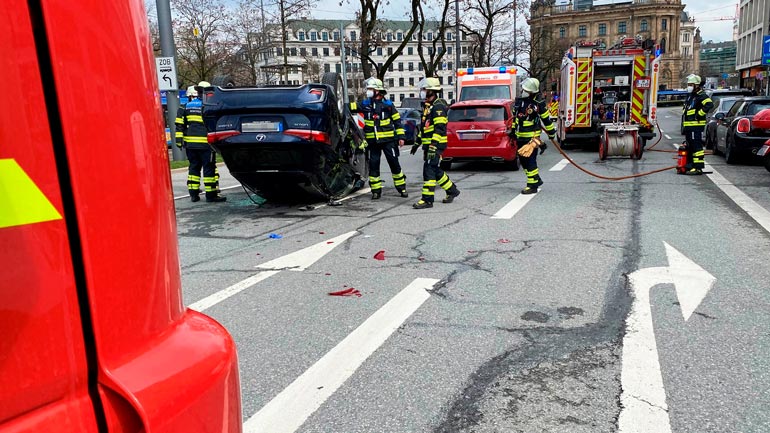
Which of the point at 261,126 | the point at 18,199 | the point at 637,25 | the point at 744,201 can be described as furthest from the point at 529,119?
the point at 637,25

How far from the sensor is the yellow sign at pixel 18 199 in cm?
87

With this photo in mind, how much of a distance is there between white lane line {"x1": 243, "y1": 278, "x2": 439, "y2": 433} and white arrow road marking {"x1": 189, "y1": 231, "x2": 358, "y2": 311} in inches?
55.0

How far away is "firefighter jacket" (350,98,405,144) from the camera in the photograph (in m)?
10.1

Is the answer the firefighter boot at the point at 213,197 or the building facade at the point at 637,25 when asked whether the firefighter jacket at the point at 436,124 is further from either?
the building facade at the point at 637,25

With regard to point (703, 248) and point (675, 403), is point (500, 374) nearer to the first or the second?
point (675, 403)

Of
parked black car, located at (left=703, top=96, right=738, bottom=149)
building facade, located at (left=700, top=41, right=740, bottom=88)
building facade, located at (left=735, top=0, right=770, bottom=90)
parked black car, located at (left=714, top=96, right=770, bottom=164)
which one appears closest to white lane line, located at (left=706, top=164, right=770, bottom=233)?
parked black car, located at (left=714, top=96, right=770, bottom=164)

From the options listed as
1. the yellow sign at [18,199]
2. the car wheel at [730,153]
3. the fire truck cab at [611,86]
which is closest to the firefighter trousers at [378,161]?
the car wheel at [730,153]

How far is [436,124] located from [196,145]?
13.3 feet

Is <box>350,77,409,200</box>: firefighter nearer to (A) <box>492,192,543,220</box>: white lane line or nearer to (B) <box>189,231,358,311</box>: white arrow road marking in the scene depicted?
(A) <box>492,192,543,220</box>: white lane line

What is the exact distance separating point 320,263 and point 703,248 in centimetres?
402

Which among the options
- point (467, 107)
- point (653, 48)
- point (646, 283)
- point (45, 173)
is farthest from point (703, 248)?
point (653, 48)

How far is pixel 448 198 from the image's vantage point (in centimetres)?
989

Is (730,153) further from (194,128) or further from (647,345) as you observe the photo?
(647,345)

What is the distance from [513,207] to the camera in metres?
9.26
